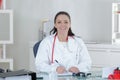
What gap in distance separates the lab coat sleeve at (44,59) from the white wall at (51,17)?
1.99m

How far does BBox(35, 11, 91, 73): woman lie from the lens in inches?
117

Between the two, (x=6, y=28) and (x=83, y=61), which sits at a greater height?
(x=6, y=28)

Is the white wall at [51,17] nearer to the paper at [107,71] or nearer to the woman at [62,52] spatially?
the woman at [62,52]


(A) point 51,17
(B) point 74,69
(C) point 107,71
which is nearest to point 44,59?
(B) point 74,69

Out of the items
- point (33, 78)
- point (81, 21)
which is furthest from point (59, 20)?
point (81, 21)

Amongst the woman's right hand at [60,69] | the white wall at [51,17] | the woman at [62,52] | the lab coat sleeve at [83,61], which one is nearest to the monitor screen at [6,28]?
the white wall at [51,17]

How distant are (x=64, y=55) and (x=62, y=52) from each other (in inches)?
1.5

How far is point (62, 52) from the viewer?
3.04m

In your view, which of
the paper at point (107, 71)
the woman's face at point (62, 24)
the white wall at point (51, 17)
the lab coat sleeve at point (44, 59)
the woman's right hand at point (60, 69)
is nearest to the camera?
the paper at point (107, 71)

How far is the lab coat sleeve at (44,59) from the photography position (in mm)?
2902

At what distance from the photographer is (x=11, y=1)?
5.06 m

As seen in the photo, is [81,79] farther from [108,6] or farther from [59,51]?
[108,6]

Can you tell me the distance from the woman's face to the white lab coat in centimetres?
12

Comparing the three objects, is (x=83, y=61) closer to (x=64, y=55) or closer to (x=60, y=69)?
(x=64, y=55)
